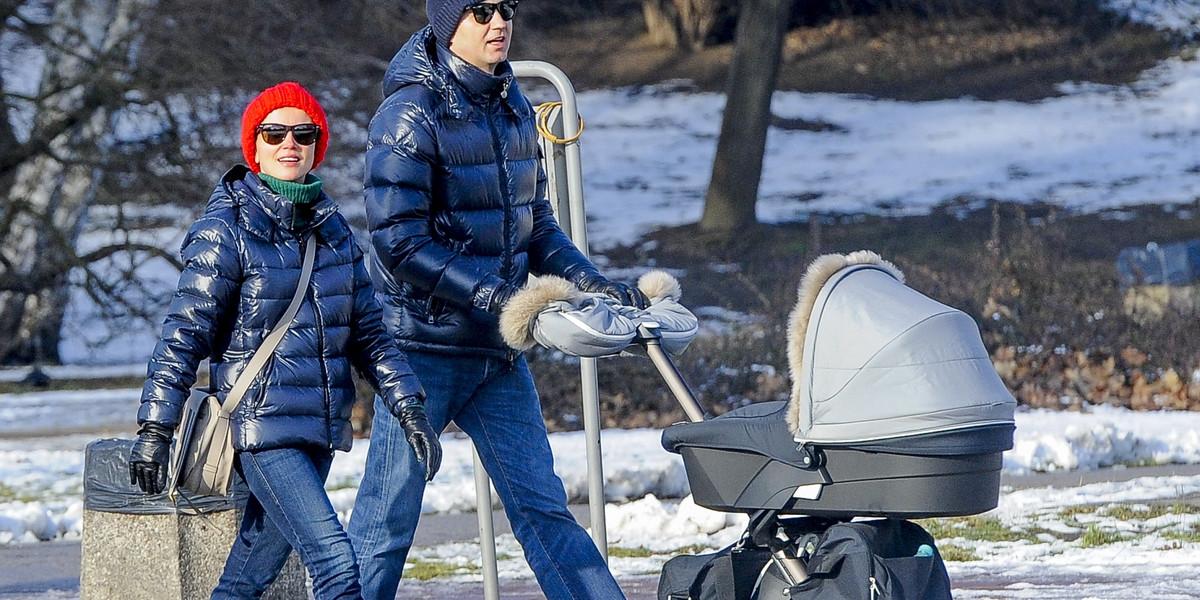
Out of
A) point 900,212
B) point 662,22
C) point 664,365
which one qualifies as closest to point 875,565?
point 664,365

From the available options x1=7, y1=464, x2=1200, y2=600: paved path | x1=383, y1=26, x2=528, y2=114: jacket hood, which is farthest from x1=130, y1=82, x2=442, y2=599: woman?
x1=7, y1=464, x2=1200, y2=600: paved path

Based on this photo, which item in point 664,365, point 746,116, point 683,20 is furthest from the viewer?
point 683,20

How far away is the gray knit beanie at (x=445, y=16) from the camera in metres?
4.27

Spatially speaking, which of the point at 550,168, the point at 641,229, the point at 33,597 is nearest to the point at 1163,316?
the point at 550,168

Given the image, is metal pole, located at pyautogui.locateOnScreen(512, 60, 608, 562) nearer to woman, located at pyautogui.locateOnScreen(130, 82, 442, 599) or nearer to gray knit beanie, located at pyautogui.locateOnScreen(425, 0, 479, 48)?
gray knit beanie, located at pyautogui.locateOnScreen(425, 0, 479, 48)

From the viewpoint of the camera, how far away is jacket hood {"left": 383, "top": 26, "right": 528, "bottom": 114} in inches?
169

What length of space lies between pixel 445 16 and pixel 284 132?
1.74ft

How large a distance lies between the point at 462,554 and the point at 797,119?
22.5 meters

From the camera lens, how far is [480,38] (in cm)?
427

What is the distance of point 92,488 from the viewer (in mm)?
5281

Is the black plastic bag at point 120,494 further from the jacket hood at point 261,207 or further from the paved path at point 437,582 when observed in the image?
the jacket hood at point 261,207

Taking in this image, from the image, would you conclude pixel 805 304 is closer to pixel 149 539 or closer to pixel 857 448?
pixel 857 448

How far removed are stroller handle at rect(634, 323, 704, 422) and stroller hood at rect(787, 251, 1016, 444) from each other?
1.15 ft

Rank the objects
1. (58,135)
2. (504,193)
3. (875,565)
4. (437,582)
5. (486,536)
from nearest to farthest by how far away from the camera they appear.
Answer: (875,565), (504,193), (486,536), (437,582), (58,135)
